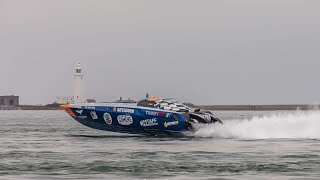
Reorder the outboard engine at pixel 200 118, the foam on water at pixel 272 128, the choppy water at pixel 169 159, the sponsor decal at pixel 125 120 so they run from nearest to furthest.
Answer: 1. the choppy water at pixel 169 159
2. the sponsor decal at pixel 125 120
3. the outboard engine at pixel 200 118
4. the foam on water at pixel 272 128

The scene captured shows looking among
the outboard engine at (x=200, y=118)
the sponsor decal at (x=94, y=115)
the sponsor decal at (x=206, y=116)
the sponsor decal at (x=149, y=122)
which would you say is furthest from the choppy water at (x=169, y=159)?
the sponsor decal at (x=94, y=115)

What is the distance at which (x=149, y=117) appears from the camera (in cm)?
3747

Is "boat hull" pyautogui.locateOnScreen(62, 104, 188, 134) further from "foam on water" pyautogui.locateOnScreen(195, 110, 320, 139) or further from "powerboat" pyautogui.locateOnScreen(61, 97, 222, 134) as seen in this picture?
"foam on water" pyautogui.locateOnScreen(195, 110, 320, 139)

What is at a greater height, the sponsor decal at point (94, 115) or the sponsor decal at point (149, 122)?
the sponsor decal at point (94, 115)

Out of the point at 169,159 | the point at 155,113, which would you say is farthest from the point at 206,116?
the point at 169,159

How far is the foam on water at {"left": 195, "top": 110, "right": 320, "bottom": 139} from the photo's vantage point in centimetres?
3894

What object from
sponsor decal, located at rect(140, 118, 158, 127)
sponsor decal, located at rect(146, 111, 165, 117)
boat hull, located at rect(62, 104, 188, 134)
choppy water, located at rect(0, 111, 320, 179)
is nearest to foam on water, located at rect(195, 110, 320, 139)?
choppy water, located at rect(0, 111, 320, 179)

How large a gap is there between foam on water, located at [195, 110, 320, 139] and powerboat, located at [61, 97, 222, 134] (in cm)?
70

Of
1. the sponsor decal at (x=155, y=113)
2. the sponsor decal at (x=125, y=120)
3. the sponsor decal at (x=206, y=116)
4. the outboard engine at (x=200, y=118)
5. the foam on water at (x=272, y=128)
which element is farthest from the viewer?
the foam on water at (x=272, y=128)

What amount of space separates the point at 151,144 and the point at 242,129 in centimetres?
897

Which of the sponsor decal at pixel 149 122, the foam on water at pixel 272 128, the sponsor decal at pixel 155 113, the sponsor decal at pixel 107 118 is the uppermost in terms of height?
the sponsor decal at pixel 155 113

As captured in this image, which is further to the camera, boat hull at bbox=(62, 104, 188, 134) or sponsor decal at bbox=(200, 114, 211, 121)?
sponsor decal at bbox=(200, 114, 211, 121)

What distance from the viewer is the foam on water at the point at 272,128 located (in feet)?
128

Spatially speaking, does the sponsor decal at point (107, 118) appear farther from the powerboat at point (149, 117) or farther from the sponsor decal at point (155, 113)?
the sponsor decal at point (155, 113)
